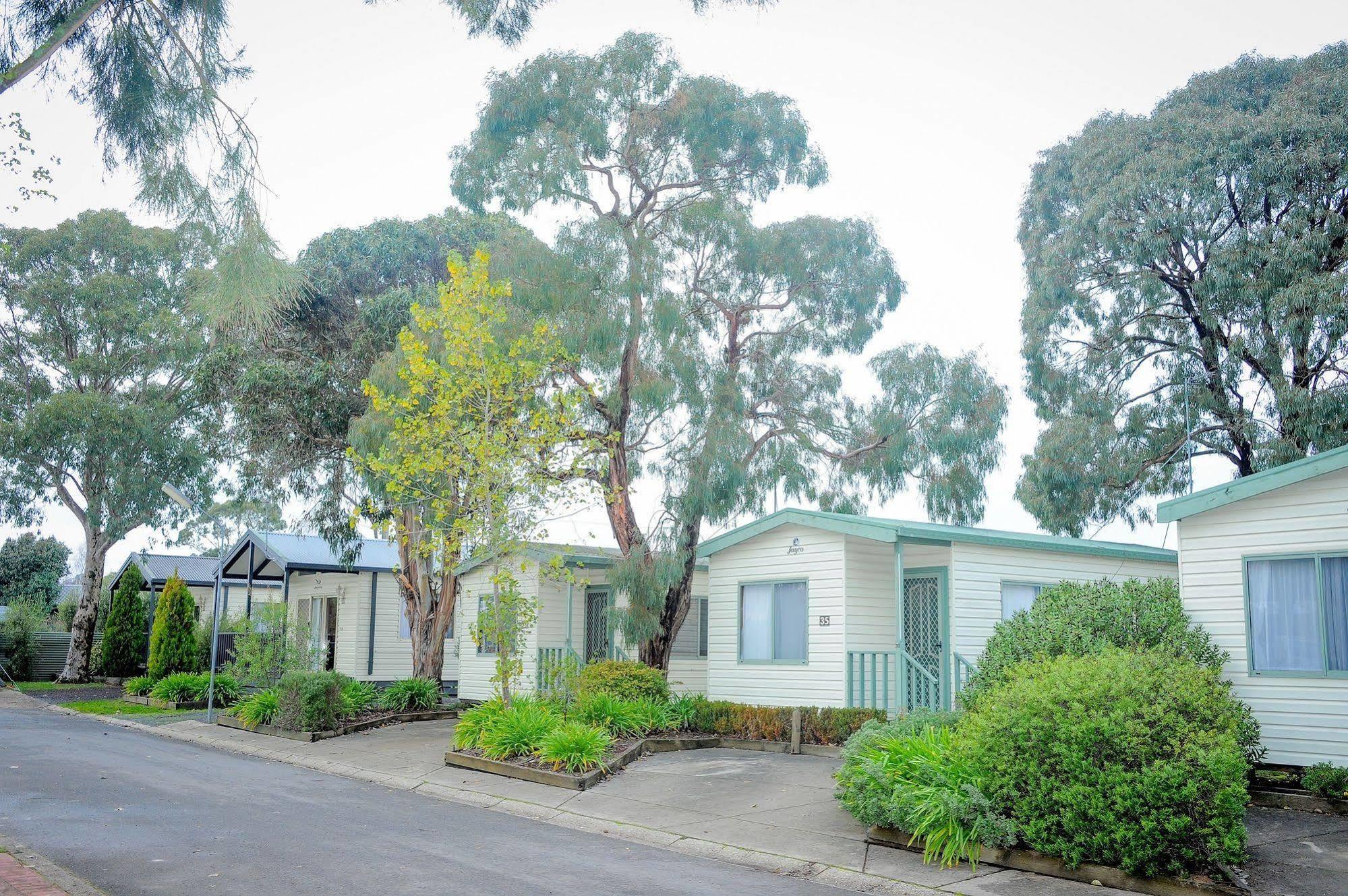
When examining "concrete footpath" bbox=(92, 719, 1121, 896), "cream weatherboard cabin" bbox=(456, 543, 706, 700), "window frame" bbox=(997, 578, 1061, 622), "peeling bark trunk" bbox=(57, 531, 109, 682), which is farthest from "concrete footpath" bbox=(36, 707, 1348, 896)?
"peeling bark trunk" bbox=(57, 531, 109, 682)

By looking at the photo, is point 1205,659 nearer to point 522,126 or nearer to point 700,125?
point 700,125

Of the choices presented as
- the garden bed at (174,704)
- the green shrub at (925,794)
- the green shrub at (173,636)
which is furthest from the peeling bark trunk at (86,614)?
the green shrub at (925,794)

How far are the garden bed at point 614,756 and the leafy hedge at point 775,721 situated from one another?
0.15 metres

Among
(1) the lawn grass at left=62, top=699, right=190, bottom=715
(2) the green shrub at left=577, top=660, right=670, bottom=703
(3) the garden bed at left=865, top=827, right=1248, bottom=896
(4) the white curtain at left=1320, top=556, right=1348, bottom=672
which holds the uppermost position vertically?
(4) the white curtain at left=1320, top=556, right=1348, bottom=672

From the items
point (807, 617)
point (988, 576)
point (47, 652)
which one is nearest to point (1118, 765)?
point (988, 576)

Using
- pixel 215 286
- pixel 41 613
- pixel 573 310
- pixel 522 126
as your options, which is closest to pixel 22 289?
pixel 41 613

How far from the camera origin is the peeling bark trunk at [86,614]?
3312cm

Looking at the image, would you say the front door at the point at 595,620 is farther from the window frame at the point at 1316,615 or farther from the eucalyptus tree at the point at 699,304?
the window frame at the point at 1316,615

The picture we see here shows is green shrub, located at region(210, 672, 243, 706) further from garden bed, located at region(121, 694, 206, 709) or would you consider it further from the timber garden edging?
the timber garden edging

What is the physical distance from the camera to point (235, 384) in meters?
25.3

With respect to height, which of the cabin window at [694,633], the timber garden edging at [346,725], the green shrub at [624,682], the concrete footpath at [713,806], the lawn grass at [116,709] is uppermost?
the cabin window at [694,633]

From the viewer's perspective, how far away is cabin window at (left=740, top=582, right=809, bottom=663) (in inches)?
669

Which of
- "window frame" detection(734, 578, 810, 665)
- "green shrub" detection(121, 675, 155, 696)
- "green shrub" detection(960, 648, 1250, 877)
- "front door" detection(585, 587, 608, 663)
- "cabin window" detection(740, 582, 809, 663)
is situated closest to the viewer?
"green shrub" detection(960, 648, 1250, 877)

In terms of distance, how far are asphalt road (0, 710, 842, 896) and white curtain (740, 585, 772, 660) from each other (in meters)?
6.46
